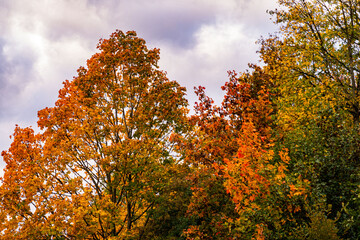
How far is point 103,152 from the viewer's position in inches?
557

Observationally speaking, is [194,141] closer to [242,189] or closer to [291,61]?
[242,189]

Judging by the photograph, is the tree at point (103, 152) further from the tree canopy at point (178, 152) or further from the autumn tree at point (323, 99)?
the autumn tree at point (323, 99)

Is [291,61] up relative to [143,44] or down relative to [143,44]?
down

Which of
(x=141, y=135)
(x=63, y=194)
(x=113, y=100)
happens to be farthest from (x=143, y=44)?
(x=63, y=194)

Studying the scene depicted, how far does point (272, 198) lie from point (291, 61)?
44.1ft

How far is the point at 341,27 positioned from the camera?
19.1m

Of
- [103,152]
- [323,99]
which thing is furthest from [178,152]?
[323,99]

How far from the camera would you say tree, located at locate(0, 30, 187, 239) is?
13461 millimetres

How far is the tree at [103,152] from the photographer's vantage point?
13.5 m

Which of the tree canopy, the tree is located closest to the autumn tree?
the tree canopy

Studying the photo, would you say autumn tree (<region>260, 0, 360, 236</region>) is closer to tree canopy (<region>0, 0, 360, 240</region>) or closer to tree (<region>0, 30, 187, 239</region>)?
tree canopy (<region>0, 0, 360, 240</region>)

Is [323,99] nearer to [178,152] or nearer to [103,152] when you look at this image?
[178,152]

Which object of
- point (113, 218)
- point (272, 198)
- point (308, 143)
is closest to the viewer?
point (272, 198)

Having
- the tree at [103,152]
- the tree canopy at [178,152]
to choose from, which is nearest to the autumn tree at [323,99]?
the tree canopy at [178,152]
